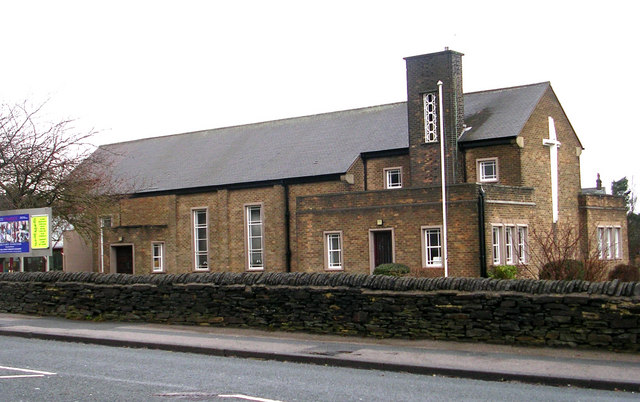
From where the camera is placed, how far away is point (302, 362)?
14258mm

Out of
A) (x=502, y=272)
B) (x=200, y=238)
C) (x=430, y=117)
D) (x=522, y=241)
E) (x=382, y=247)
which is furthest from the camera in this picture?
(x=200, y=238)

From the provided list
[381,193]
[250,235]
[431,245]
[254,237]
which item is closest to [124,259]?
[250,235]

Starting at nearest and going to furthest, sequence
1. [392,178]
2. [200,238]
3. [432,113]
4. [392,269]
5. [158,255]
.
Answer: [392,269], [432,113], [392,178], [200,238], [158,255]

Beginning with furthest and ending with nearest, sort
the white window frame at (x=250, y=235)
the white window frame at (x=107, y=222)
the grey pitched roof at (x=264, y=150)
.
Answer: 1. the white window frame at (x=107, y=222)
2. the white window frame at (x=250, y=235)
3. the grey pitched roof at (x=264, y=150)

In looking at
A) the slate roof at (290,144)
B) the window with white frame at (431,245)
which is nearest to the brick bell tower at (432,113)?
the slate roof at (290,144)

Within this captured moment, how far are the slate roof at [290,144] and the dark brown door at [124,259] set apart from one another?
11.1 ft

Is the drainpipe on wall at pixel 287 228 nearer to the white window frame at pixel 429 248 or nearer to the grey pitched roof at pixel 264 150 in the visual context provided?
the grey pitched roof at pixel 264 150

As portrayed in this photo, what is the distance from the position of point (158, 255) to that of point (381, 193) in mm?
15430

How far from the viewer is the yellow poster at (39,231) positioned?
22.9 m

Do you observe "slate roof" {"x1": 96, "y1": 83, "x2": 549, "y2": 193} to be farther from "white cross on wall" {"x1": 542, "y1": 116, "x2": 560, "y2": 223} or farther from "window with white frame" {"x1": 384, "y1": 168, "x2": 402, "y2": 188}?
"white cross on wall" {"x1": 542, "y1": 116, "x2": 560, "y2": 223}

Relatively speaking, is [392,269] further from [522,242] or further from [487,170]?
[487,170]

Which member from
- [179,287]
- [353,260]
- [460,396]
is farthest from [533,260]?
[460,396]

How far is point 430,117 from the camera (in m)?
34.3

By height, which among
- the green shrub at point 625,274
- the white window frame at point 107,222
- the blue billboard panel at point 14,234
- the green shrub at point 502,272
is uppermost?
the white window frame at point 107,222
